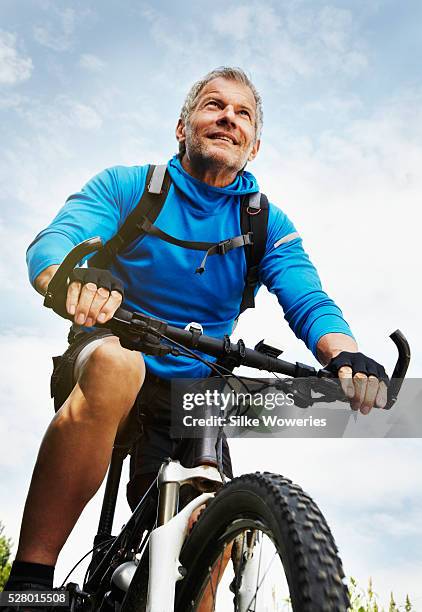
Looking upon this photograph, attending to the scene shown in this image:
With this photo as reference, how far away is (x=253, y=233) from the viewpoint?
362cm

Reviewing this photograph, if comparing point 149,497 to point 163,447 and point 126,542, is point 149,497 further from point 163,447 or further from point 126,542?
point 163,447

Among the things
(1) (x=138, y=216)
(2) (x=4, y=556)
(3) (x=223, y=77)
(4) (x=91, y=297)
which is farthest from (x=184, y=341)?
(2) (x=4, y=556)

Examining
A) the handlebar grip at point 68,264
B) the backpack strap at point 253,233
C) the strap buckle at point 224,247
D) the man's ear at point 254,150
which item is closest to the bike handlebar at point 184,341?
the handlebar grip at point 68,264

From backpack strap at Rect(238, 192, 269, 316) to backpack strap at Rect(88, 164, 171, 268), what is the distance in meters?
0.46

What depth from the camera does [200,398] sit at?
8.03ft

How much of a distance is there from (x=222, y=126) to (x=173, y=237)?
2.56 feet

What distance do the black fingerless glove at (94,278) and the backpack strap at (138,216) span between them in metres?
1.49

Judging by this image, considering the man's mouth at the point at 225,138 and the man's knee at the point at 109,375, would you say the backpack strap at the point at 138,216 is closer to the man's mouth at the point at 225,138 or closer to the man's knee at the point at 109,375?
the man's mouth at the point at 225,138

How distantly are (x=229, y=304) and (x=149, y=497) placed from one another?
133 centimetres

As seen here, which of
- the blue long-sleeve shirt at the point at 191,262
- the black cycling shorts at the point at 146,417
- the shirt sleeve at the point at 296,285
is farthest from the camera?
the blue long-sleeve shirt at the point at 191,262

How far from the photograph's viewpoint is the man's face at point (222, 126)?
379 centimetres

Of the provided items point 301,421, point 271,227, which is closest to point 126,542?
point 301,421

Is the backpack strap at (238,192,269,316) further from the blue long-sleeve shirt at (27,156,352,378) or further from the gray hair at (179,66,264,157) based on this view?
the gray hair at (179,66,264,157)

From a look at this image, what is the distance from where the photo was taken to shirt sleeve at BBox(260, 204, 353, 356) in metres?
3.16
